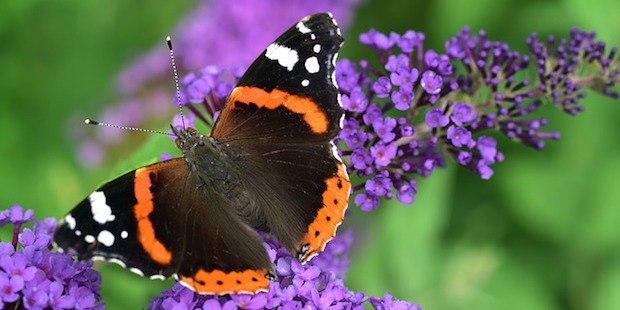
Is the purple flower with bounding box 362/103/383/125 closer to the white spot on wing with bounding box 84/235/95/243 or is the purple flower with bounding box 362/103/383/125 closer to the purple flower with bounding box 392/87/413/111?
the purple flower with bounding box 392/87/413/111

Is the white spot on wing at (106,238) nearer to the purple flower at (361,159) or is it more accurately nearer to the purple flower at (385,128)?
the purple flower at (361,159)

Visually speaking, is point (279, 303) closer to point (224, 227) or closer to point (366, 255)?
point (224, 227)

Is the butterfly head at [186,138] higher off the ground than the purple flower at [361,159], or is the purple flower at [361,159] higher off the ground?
the purple flower at [361,159]

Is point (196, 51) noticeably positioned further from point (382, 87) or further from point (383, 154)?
point (383, 154)

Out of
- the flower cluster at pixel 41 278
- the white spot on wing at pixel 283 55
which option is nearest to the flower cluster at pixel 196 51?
the white spot on wing at pixel 283 55

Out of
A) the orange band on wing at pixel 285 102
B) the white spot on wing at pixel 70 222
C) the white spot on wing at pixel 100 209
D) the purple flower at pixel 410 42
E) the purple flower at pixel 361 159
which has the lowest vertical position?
the white spot on wing at pixel 70 222

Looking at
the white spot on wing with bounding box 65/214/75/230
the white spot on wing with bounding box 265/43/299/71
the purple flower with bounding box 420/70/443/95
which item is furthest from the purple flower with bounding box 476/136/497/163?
the white spot on wing with bounding box 65/214/75/230

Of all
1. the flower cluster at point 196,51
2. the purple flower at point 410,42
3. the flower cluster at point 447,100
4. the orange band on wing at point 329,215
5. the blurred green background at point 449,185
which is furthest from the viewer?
the flower cluster at point 196,51

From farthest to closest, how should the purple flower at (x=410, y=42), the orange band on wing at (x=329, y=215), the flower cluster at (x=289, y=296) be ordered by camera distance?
1. the purple flower at (x=410, y=42)
2. the orange band on wing at (x=329, y=215)
3. the flower cluster at (x=289, y=296)
